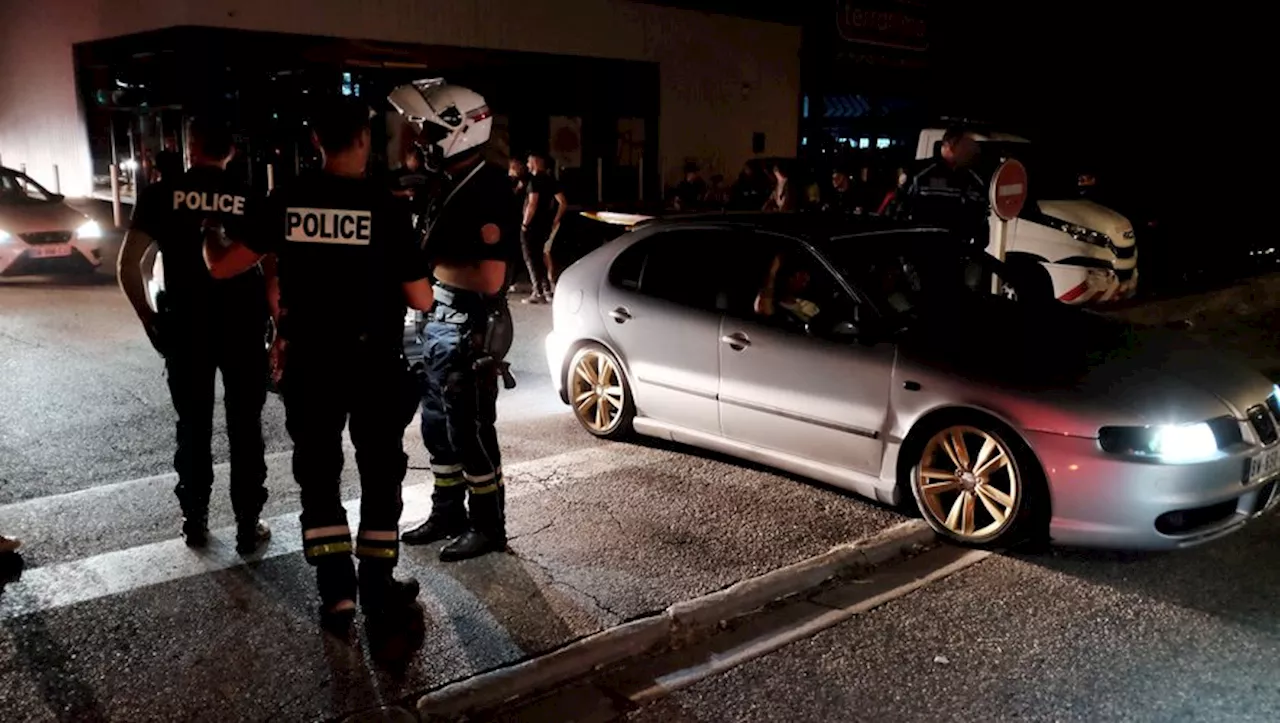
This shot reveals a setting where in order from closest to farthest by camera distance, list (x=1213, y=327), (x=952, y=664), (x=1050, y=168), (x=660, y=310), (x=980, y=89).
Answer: (x=952, y=664) < (x=660, y=310) < (x=1213, y=327) < (x=1050, y=168) < (x=980, y=89)

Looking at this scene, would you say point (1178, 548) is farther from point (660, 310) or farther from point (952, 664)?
point (660, 310)

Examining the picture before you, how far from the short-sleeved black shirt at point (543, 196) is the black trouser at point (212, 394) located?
26.0ft

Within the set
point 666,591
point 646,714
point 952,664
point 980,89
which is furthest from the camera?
point 980,89

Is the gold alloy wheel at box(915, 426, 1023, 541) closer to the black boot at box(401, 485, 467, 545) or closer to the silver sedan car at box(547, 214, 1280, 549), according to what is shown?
the silver sedan car at box(547, 214, 1280, 549)

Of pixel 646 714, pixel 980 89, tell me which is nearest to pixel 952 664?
pixel 646 714

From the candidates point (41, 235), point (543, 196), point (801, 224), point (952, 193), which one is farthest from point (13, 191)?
point (801, 224)

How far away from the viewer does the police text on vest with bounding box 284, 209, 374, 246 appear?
3852 mm

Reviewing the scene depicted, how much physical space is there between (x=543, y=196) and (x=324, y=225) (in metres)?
8.86

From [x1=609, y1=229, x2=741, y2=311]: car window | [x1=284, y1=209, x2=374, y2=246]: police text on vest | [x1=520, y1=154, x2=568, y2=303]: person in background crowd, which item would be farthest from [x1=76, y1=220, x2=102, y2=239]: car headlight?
[x1=284, y1=209, x2=374, y2=246]: police text on vest

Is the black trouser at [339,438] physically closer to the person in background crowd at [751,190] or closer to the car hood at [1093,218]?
the car hood at [1093,218]

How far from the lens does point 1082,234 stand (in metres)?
12.0

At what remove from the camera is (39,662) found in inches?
155

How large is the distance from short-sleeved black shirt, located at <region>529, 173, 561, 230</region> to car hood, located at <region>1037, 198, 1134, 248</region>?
18.0ft

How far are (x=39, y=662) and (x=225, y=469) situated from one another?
252cm
